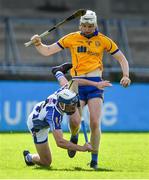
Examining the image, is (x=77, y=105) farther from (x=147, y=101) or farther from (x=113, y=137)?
(x=147, y=101)

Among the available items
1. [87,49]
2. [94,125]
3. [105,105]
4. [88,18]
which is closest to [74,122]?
[94,125]

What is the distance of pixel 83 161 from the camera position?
16328 mm

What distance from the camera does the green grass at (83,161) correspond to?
1360 cm

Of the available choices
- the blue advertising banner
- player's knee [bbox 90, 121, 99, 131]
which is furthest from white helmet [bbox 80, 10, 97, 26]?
the blue advertising banner

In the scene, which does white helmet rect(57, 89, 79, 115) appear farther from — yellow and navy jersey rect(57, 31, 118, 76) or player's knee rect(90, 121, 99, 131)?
yellow and navy jersey rect(57, 31, 118, 76)

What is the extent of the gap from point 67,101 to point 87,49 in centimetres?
146

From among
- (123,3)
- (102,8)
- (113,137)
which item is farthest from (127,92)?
(123,3)

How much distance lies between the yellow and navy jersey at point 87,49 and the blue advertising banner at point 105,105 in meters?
9.06

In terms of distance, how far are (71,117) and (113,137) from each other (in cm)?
829

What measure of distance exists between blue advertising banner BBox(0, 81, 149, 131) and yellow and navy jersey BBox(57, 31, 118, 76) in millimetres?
9057

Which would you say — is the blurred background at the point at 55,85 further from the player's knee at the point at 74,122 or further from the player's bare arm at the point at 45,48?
the player's knee at the point at 74,122

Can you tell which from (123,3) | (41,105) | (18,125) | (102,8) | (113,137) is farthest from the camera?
(123,3)

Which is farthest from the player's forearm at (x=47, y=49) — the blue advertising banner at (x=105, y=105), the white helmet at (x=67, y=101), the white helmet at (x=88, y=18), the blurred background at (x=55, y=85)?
the blue advertising banner at (x=105, y=105)

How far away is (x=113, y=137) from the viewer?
23.3 metres
